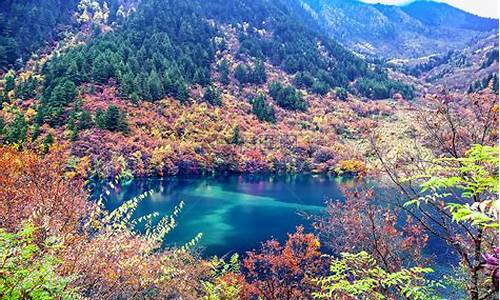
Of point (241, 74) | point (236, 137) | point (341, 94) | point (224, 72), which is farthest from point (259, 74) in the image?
point (236, 137)

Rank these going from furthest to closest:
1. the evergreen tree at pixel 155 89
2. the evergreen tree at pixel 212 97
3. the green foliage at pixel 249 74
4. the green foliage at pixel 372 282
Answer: the green foliage at pixel 249 74 → the evergreen tree at pixel 212 97 → the evergreen tree at pixel 155 89 → the green foliage at pixel 372 282

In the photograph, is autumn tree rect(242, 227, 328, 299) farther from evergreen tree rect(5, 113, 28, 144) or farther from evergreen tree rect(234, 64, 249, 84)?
evergreen tree rect(234, 64, 249, 84)

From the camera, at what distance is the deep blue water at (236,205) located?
29062 mm

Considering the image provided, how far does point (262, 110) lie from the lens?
274 feet

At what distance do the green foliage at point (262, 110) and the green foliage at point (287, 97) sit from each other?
21.3 feet

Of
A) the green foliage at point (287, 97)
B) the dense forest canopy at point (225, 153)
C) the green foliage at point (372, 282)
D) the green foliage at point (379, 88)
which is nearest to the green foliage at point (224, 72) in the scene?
the dense forest canopy at point (225, 153)

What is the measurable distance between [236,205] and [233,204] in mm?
468

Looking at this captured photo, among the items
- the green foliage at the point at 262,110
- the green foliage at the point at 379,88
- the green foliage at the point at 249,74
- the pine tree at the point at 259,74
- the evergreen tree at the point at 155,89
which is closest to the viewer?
the evergreen tree at the point at 155,89

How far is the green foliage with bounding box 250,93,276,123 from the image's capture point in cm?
8294

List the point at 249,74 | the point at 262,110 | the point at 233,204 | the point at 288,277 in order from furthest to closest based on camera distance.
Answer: the point at 249,74, the point at 262,110, the point at 233,204, the point at 288,277

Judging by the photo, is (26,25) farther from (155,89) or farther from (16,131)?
(16,131)

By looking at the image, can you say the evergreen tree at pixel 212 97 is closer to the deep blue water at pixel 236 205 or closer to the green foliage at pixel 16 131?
the deep blue water at pixel 236 205

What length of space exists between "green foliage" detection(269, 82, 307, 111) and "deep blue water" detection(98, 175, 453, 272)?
32.1 m

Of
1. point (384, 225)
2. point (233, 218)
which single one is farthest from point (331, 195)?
point (384, 225)
